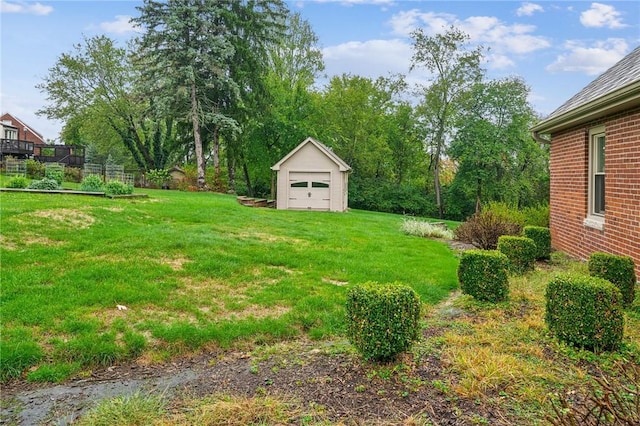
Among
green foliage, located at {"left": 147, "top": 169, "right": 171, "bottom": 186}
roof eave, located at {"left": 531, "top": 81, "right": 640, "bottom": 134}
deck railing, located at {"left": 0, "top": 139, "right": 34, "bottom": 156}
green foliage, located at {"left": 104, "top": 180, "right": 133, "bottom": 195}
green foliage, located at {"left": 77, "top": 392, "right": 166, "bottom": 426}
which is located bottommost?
green foliage, located at {"left": 77, "top": 392, "right": 166, "bottom": 426}

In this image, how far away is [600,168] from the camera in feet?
24.9

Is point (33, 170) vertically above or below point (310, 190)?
above

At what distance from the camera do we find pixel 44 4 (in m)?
6.77

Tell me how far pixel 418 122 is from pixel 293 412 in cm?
3174

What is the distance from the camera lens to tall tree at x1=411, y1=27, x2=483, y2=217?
28.8 m

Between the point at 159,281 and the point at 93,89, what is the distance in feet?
96.1

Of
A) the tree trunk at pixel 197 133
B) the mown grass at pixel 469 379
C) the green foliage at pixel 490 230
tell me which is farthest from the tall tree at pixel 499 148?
the mown grass at pixel 469 379

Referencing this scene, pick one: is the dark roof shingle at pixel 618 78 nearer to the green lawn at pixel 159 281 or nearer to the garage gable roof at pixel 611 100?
the garage gable roof at pixel 611 100

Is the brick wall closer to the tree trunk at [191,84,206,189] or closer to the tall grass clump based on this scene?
the tall grass clump

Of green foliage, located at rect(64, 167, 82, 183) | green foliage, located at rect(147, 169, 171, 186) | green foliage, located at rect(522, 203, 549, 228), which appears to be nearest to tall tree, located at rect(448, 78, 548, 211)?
green foliage, located at rect(522, 203, 549, 228)

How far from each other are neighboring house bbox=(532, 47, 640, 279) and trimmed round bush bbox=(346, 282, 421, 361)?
176 inches

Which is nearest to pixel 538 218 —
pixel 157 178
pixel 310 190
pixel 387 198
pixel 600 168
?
pixel 600 168

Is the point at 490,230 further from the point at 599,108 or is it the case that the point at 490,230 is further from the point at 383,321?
the point at 383,321

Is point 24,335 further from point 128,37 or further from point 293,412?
point 128,37
